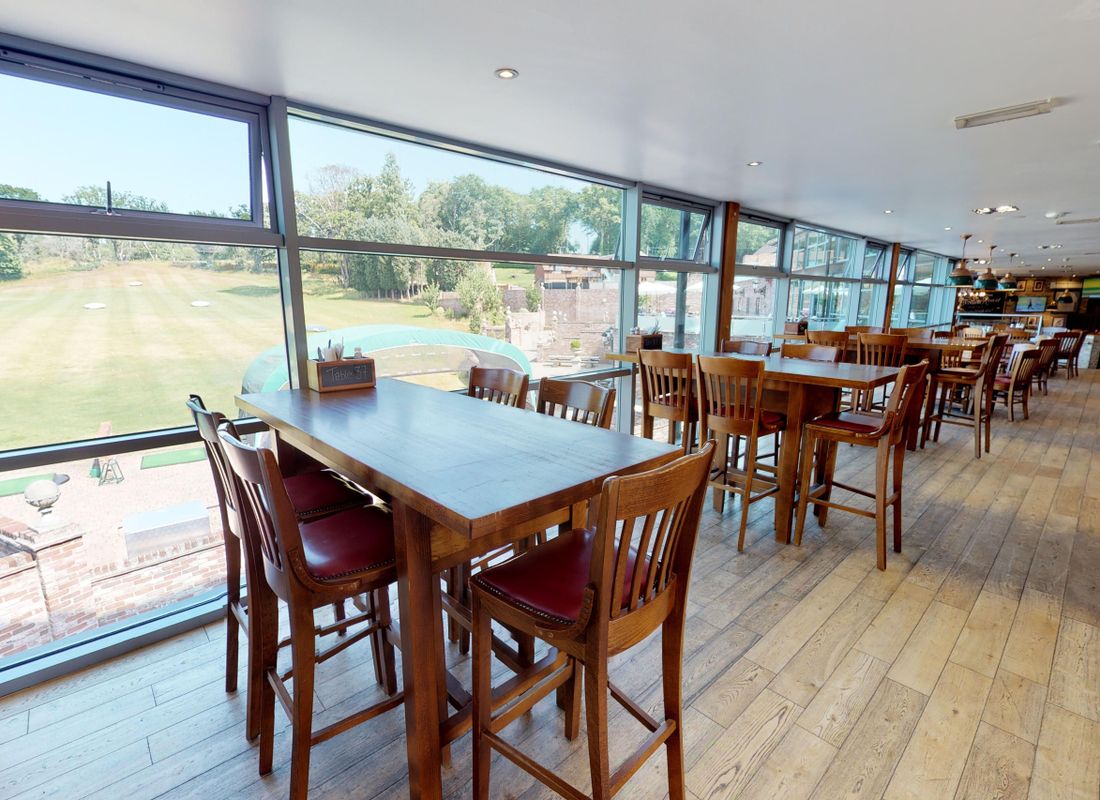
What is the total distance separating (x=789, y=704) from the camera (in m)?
1.77

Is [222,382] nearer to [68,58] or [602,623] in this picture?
[68,58]

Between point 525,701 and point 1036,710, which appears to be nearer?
point 525,701

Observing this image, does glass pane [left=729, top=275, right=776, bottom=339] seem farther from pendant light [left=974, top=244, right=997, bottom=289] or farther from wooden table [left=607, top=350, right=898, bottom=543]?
pendant light [left=974, top=244, right=997, bottom=289]

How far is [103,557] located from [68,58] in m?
→ 2.16

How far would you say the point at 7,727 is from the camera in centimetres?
173

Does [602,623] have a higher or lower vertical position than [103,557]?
higher

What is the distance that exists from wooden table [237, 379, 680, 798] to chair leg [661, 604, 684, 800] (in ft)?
1.42

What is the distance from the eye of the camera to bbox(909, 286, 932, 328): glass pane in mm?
11156

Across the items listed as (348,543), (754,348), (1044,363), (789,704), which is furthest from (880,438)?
(1044,363)

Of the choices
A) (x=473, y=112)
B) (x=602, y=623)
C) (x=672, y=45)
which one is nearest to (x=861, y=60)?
(x=672, y=45)

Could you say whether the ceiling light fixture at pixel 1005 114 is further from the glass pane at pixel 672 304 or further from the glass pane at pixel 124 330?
the glass pane at pixel 124 330

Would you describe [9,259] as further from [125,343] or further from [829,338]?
[829,338]

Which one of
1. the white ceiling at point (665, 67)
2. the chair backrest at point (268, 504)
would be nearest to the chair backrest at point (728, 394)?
A: the white ceiling at point (665, 67)

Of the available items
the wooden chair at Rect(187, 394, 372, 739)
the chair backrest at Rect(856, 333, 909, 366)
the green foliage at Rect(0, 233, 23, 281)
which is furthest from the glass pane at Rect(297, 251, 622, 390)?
the chair backrest at Rect(856, 333, 909, 366)
